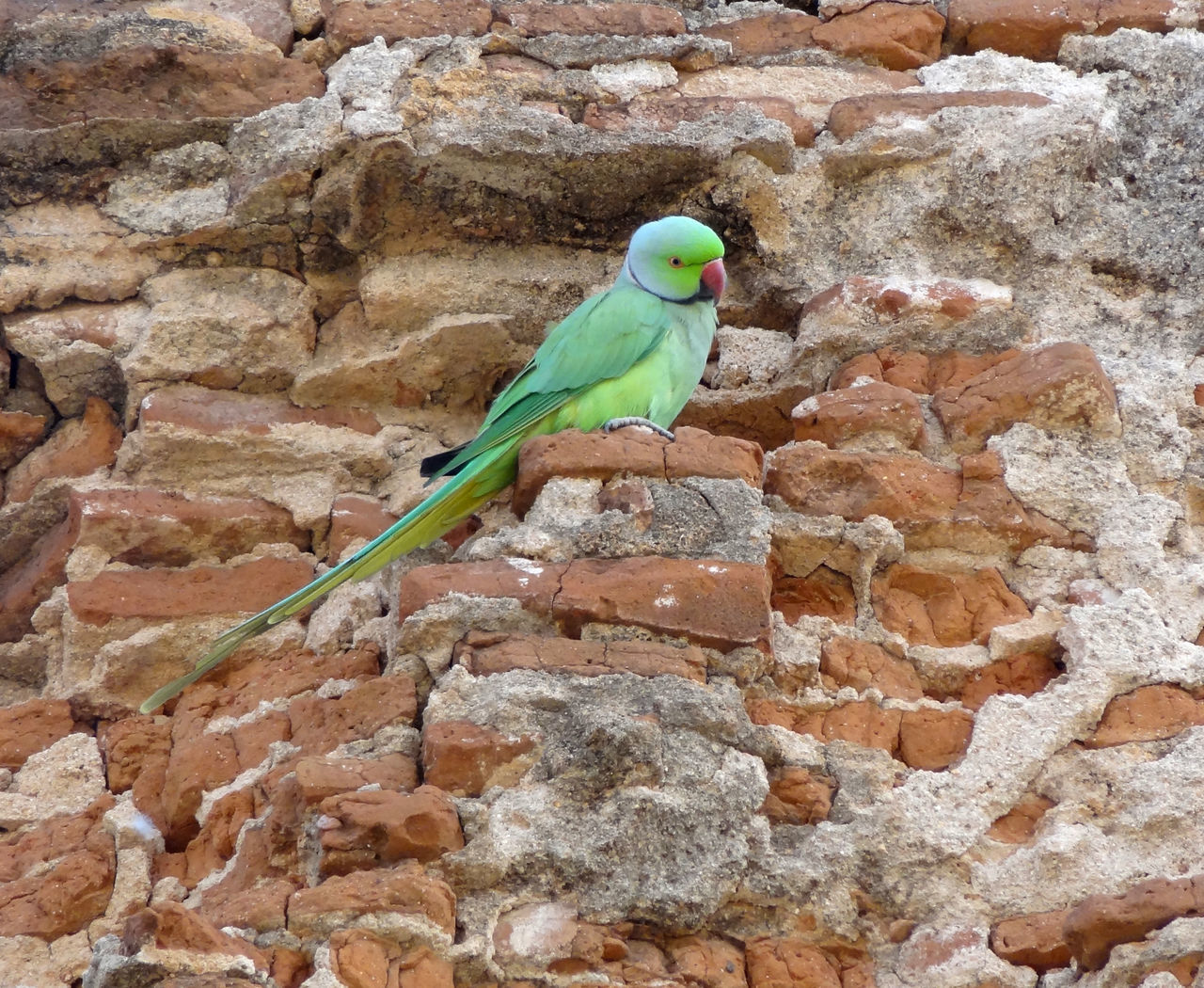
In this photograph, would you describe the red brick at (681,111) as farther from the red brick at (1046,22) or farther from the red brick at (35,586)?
the red brick at (35,586)

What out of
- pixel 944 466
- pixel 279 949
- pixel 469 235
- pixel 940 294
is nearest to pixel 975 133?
pixel 940 294

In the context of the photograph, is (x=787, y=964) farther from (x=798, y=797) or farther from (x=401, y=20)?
(x=401, y=20)

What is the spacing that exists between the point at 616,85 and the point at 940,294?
904mm

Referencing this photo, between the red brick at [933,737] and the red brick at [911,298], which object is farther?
the red brick at [911,298]

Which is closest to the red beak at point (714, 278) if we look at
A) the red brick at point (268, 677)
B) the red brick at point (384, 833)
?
the red brick at point (268, 677)

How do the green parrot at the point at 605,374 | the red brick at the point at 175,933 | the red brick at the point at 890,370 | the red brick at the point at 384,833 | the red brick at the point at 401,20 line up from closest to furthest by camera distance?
the red brick at the point at 175,933 < the red brick at the point at 384,833 < the green parrot at the point at 605,374 < the red brick at the point at 890,370 < the red brick at the point at 401,20

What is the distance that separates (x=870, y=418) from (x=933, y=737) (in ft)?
2.33

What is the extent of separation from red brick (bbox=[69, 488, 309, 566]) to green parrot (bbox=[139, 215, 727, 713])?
263 millimetres

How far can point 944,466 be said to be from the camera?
8.79 feet

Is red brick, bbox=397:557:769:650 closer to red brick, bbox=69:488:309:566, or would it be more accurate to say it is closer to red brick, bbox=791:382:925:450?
red brick, bbox=791:382:925:450

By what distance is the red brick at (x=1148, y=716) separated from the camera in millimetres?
2178

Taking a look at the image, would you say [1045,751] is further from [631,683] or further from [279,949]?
[279,949]

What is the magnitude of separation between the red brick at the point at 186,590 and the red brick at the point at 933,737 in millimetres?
1209

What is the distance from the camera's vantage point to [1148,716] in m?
2.20
